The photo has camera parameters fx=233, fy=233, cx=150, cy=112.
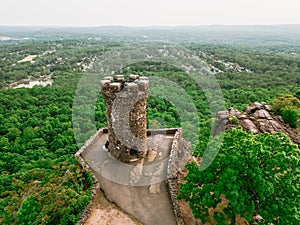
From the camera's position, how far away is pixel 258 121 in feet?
65.8

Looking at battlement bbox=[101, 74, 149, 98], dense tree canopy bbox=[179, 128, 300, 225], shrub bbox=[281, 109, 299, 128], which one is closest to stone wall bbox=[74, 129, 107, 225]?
battlement bbox=[101, 74, 149, 98]

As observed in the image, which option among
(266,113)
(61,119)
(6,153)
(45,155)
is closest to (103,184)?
(266,113)

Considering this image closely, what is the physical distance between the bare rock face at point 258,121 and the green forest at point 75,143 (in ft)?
5.17

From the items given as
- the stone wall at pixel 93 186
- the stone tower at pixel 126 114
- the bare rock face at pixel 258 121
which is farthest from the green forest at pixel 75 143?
the stone tower at pixel 126 114

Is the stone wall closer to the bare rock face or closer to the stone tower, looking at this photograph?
the stone tower

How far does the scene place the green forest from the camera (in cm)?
924

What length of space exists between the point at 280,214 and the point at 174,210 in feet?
14.8

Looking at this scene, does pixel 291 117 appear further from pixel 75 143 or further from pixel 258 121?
pixel 75 143

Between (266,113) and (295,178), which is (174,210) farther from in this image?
(266,113)

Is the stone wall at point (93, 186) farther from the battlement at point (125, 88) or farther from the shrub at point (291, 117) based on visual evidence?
the shrub at point (291, 117)

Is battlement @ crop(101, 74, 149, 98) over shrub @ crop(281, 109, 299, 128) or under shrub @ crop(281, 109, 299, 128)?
over

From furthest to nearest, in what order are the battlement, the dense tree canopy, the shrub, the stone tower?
the shrub < the stone tower < the battlement < the dense tree canopy

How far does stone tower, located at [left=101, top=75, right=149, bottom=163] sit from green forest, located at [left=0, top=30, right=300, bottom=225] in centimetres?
247

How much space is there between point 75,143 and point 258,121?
24304mm
